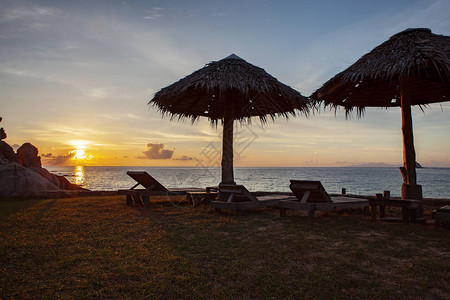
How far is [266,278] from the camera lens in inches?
115

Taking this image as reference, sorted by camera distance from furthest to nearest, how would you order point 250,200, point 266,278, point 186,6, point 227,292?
1. point 186,6
2. point 250,200
3. point 266,278
4. point 227,292

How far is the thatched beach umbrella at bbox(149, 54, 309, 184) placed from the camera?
7.77 m

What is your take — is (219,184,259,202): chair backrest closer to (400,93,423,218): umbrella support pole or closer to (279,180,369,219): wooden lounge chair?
(279,180,369,219): wooden lounge chair

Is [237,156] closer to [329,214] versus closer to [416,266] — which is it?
[329,214]

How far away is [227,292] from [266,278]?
1.72ft

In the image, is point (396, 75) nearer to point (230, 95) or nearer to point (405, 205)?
point (405, 205)

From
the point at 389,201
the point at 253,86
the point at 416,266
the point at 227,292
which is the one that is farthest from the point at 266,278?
the point at 253,86

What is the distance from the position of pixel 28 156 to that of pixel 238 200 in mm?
23305

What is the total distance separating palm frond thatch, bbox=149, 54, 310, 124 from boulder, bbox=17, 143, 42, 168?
19.1 meters

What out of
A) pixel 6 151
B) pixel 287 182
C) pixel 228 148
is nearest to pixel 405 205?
pixel 228 148

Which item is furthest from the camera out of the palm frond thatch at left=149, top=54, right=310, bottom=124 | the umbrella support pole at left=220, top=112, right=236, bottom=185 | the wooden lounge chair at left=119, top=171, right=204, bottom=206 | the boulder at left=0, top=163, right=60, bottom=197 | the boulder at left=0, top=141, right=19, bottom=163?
the boulder at left=0, top=141, right=19, bottom=163

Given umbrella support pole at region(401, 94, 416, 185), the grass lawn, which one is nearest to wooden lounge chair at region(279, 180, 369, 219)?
the grass lawn

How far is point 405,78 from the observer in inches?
256

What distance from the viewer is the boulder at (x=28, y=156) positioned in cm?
2312
